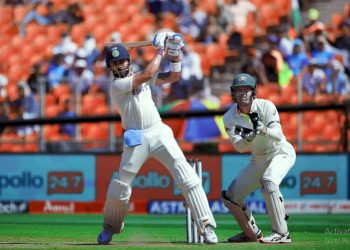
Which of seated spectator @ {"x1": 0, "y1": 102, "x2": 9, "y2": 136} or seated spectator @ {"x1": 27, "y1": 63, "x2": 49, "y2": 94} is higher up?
seated spectator @ {"x1": 27, "y1": 63, "x2": 49, "y2": 94}

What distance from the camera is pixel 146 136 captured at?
29.9ft

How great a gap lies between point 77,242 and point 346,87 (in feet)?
26.9

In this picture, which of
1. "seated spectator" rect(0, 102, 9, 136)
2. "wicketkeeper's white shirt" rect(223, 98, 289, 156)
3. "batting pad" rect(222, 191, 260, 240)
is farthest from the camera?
"seated spectator" rect(0, 102, 9, 136)

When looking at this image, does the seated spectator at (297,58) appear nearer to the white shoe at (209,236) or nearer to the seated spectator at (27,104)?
the seated spectator at (27,104)

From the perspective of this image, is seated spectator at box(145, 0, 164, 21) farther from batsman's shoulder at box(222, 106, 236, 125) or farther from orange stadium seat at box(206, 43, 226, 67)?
batsman's shoulder at box(222, 106, 236, 125)

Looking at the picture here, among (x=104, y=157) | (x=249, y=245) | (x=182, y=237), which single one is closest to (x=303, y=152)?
(x=104, y=157)

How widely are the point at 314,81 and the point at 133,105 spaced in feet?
25.8

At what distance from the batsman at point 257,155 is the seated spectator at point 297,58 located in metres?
8.21

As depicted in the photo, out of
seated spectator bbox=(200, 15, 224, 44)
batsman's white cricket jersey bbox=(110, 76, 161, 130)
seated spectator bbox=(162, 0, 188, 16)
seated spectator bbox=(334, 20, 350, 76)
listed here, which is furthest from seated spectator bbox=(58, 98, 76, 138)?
batsman's white cricket jersey bbox=(110, 76, 161, 130)

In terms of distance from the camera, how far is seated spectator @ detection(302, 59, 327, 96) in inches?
648

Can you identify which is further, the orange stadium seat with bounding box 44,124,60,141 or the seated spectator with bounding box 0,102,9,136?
the orange stadium seat with bounding box 44,124,60,141

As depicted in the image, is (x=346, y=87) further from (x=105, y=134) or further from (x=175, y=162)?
(x=175, y=162)

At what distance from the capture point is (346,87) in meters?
16.7

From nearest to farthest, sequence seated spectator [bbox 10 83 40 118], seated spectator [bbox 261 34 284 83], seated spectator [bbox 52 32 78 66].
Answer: seated spectator [bbox 10 83 40 118] → seated spectator [bbox 261 34 284 83] → seated spectator [bbox 52 32 78 66]
